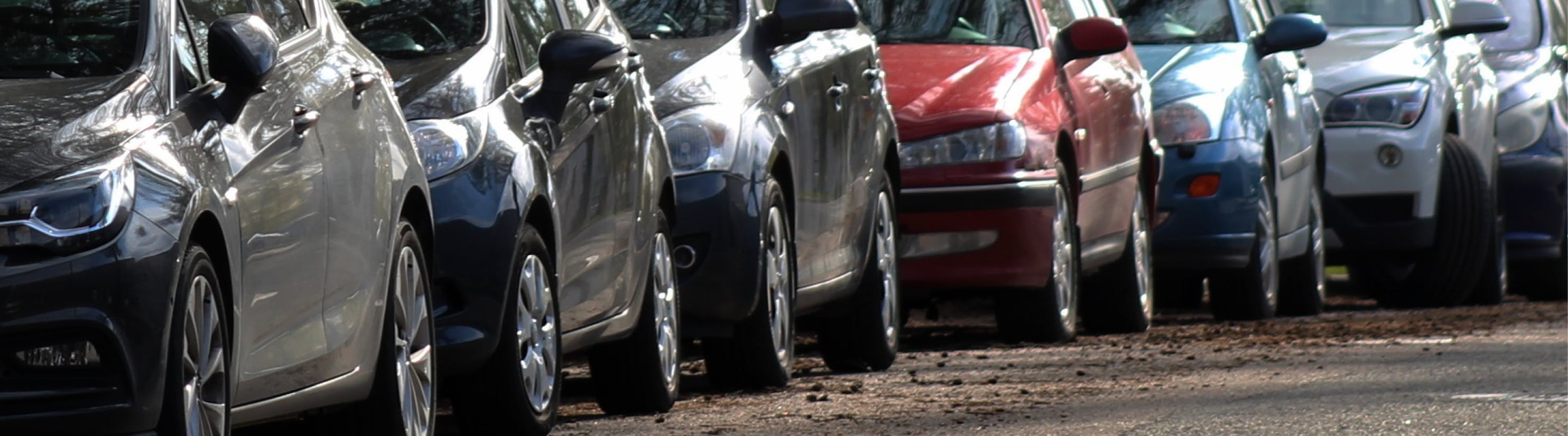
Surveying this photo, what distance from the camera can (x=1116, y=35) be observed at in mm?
12391

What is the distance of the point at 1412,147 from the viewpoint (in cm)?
1561

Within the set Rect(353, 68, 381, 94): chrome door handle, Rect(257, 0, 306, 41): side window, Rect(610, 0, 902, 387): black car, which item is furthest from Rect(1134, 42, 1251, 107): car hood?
Rect(257, 0, 306, 41): side window

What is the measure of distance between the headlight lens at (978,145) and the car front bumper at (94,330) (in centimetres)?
660

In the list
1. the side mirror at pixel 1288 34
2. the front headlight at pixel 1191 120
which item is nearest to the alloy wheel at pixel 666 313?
the front headlight at pixel 1191 120

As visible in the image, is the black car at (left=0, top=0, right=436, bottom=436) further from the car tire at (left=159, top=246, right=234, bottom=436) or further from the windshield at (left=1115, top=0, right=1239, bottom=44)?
the windshield at (left=1115, top=0, right=1239, bottom=44)

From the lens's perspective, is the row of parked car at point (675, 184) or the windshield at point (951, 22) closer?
the row of parked car at point (675, 184)

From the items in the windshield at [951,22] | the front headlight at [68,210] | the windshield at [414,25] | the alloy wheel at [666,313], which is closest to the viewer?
the front headlight at [68,210]

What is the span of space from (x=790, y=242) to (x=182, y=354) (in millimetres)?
4636

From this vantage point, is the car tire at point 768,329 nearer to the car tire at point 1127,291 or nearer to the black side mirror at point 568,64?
the black side mirror at point 568,64

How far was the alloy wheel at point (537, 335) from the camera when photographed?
299 inches

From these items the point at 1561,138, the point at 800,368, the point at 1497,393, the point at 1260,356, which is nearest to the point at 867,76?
the point at 800,368

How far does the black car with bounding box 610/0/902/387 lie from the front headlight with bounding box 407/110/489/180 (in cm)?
176

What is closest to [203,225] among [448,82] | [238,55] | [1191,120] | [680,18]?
[238,55]

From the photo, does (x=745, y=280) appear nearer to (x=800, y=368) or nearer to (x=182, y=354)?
(x=800, y=368)
